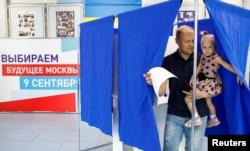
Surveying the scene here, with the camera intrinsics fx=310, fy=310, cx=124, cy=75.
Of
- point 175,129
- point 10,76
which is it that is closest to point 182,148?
point 175,129

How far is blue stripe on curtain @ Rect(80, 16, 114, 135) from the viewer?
267 centimetres

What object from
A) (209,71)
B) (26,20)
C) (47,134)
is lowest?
(47,134)

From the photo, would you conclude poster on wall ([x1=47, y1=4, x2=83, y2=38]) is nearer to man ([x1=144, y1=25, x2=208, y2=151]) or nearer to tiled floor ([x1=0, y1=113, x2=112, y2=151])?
tiled floor ([x1=0, y1=113, x2=112, y2=151])

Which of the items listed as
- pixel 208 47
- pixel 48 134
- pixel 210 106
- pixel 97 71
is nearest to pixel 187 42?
pixel 208 47

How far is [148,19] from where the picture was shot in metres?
2.07

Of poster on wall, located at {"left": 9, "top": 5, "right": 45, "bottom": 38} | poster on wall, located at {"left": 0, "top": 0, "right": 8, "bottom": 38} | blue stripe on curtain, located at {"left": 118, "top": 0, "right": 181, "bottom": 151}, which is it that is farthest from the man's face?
poster on wall, located at {"left": 0, "top": 0, "right": 8, "bottom": 38}

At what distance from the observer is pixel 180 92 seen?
6.93 ft

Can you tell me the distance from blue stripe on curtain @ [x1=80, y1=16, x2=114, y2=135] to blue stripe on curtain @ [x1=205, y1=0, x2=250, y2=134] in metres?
0.94

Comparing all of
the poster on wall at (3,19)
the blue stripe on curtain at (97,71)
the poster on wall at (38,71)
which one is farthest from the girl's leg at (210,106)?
the poster on wall at (3,19)

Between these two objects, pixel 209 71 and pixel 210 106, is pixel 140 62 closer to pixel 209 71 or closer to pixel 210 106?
pixel 209 71

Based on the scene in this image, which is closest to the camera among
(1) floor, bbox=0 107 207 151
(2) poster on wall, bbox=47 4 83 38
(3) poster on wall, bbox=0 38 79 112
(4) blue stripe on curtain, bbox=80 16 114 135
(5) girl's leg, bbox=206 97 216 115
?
(5) girl's leg, bbox=206 97 216 115

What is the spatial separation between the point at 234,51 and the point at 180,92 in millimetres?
442

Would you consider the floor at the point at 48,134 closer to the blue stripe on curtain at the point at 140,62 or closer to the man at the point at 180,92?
the blue stripe on curtain at the point at 140,62

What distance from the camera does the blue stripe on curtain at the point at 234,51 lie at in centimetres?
185
